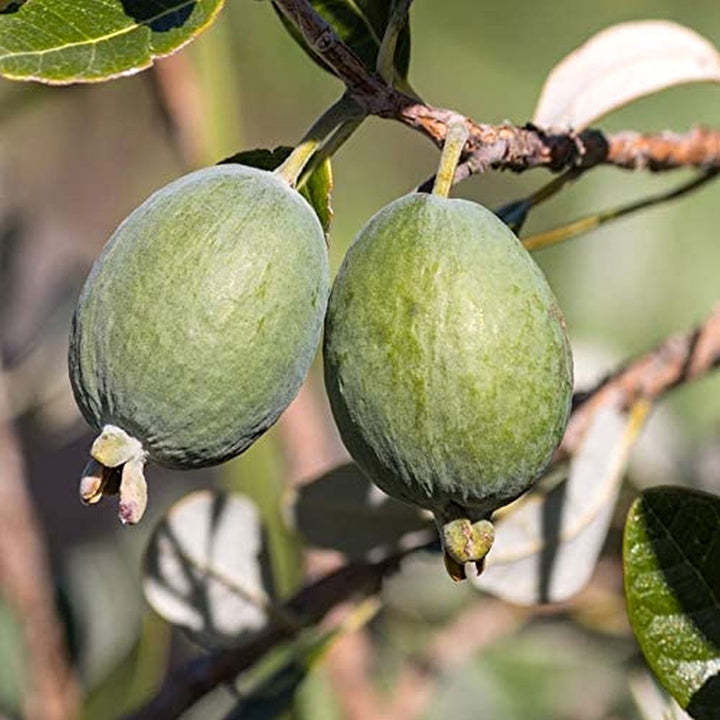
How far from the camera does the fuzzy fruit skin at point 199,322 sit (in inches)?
29.6

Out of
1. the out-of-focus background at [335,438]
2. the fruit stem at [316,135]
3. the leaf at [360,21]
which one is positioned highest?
the leaf at [360,21]

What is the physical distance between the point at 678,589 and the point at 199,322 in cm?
35

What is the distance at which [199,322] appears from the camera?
75 cm

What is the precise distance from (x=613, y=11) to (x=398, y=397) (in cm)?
252

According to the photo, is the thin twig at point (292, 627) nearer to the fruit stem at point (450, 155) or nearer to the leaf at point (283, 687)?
the leaf at point (283, 687)

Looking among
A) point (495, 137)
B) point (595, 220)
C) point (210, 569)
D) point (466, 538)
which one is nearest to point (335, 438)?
point (210, 569)

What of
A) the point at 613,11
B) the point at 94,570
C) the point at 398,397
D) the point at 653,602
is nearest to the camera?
the point at 398,397

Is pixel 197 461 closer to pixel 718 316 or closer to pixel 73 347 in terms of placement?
pixel 73 347

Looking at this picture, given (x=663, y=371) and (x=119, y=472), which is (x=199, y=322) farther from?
(x=663, y=371)

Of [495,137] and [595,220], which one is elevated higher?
[495,137]

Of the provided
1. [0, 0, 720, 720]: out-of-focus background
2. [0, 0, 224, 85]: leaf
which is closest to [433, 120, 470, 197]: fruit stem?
[0, 0, 224, 85]: leaf

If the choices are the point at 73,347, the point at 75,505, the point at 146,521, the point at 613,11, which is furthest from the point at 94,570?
the point at 613,11

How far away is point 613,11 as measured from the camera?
121 inches

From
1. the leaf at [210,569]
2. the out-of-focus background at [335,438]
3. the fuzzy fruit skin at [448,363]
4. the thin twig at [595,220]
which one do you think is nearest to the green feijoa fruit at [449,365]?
the fuzzy fruit skin at [448,363]
